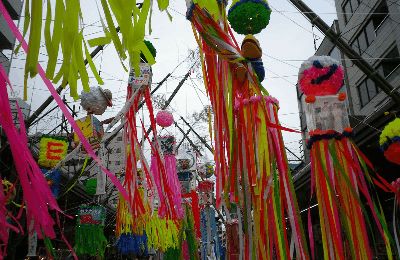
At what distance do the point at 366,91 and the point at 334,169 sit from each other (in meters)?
13.2

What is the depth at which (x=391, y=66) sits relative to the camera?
11945 mm

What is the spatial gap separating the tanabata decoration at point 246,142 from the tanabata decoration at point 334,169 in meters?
0.23

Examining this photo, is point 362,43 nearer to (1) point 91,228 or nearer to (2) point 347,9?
(2) point 347,9

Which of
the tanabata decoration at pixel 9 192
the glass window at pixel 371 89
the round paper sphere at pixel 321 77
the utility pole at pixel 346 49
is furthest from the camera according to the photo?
the glass window at pixel 371 89

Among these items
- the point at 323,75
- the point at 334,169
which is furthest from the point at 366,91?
the point at 334,169

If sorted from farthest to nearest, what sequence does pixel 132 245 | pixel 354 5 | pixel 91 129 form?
pixel 354 5 < pixel 132 245 < pixel 91 129

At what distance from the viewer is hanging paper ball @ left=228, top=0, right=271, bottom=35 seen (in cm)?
225

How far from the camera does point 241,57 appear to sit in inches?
76.4

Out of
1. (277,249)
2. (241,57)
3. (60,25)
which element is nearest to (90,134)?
(241,57)

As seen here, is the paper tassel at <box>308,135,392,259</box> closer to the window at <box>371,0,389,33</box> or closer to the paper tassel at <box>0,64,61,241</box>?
the paper tassel at <box>0,64,61,241</box>

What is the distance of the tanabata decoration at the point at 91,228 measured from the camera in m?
6.18

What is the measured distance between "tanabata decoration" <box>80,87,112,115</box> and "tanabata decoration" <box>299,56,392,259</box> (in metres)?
2.92

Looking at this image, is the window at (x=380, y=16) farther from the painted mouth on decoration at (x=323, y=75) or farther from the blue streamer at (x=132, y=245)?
the painted mouth on decoration at (x=323, y=75)

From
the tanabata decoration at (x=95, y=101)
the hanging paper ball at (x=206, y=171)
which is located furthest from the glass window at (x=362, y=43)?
the tanabata decoration at (x=95, y=101)
